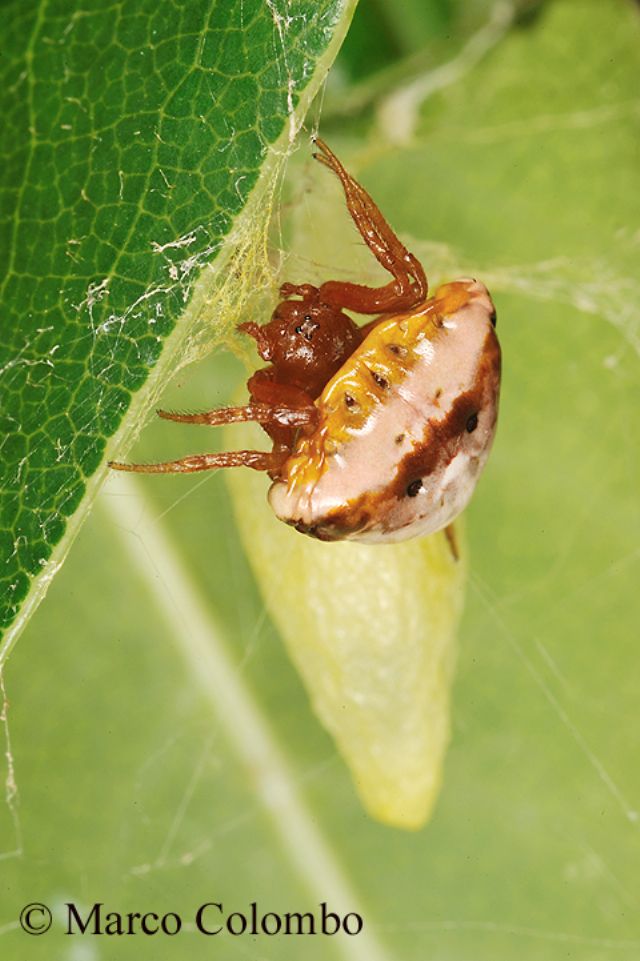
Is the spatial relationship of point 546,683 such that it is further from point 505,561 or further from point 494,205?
point 494,205

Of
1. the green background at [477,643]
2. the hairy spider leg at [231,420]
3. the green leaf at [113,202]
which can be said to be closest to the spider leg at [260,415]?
the hairy spider leg at [231,420]

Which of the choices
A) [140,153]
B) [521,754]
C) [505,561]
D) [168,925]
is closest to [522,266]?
[505,561]

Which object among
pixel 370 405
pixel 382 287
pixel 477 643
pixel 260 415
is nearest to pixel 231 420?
pixel 260 415

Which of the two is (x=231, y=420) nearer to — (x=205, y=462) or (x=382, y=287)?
(x=205, y=462)

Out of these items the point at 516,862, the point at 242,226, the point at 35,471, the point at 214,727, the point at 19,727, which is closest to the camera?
the point at 242,226

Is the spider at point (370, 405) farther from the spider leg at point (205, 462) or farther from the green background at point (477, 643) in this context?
the green background at point (477, 643)

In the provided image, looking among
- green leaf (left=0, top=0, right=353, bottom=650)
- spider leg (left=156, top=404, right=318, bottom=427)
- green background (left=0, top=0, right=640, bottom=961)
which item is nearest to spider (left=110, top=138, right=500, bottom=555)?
spider leg (left=156, top=404, right=318, bottom=427)
